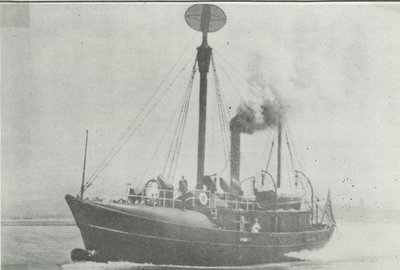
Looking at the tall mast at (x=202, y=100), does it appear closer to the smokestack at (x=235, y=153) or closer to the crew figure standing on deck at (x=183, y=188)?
the crew figure standing on deck at (x=183, y=188)

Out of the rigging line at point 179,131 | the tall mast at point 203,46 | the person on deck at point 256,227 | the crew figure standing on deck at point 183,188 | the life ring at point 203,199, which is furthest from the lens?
the person on deck at point 256,227

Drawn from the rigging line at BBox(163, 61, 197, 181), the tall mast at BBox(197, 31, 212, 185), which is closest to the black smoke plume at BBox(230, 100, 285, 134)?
the tall mast at BBox(197, 31, 212, 185)

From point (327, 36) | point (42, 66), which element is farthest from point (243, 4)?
point (42, 66)

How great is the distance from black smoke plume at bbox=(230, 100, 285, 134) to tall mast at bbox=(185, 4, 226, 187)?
42 cm

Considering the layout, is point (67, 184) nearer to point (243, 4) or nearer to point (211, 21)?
point (211, 21)

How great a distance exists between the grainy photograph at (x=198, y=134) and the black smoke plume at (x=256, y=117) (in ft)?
0.07

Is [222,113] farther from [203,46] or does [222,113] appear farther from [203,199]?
[203,199]

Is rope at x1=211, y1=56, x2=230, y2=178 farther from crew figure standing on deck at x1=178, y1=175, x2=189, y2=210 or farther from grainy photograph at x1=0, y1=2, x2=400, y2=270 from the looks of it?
crew figure standing on deck at x1=178, y1=175, x2=189, y2=210

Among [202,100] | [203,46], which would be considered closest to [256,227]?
[202,100]

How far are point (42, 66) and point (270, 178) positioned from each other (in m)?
3.17

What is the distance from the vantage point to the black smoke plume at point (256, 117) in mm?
6527

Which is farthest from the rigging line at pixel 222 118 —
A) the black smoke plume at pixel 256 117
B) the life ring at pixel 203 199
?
the life ring at pixel 203 199

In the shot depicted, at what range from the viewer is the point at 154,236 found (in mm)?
6012

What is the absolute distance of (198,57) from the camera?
624 cm
